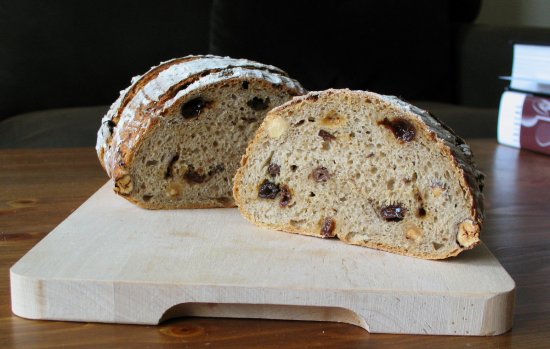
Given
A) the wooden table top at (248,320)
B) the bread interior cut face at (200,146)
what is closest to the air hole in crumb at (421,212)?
the wooden table top at (248,320)

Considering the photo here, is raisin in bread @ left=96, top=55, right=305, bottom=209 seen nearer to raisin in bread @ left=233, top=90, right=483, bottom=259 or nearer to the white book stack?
raisin in bread @ left=233, top=90, right=483, bottom=259

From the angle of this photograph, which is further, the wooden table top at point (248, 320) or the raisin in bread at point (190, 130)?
the raisin in bread at point (190, 130)

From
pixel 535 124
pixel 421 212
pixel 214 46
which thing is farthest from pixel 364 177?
pixel 214 46

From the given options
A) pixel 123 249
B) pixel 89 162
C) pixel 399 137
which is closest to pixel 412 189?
pixel 399 137

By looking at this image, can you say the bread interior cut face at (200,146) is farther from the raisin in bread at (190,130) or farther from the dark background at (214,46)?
the dark background at (214,46)

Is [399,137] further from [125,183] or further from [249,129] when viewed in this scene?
[125,183]
